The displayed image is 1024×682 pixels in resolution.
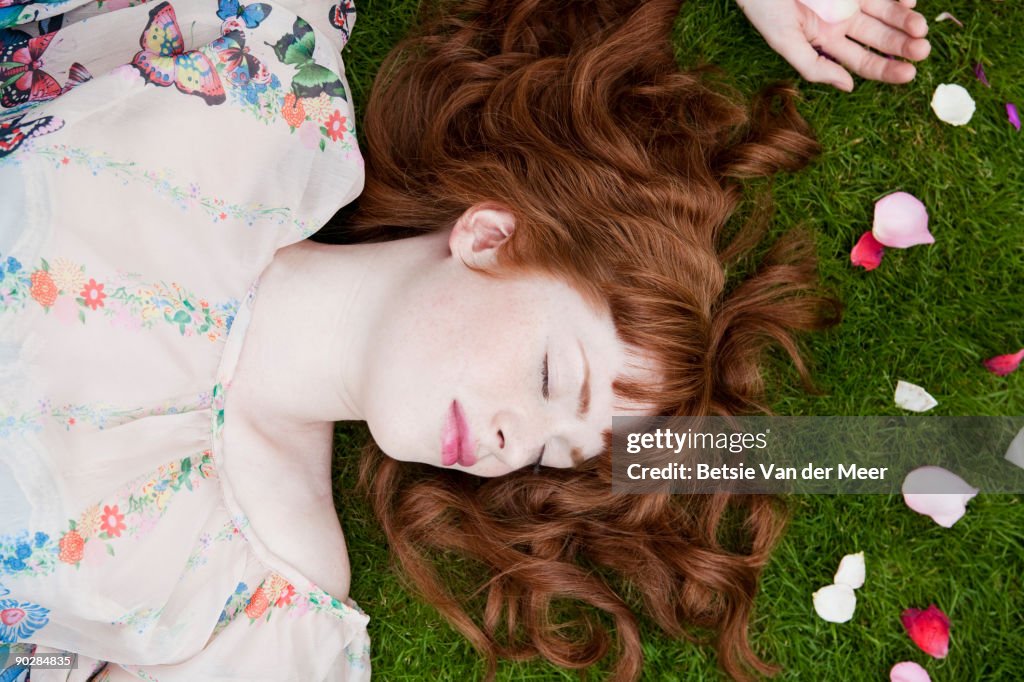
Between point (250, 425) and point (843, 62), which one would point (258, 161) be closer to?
point (250, 425)

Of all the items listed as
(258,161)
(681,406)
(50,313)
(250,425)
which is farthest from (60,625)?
(681,406)

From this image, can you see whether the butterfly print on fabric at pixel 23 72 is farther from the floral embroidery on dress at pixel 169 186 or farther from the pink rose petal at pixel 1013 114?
the pink rose petal at pixel 1013 114

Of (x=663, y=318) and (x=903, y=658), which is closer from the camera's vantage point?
(x=663, y=318)

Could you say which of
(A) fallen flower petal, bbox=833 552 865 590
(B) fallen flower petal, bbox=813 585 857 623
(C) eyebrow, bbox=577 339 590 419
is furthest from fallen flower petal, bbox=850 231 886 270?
(C) eyebrow, bbox=577 339 590 419

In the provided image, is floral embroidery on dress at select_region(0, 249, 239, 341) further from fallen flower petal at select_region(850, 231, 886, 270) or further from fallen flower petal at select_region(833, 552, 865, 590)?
fallen flower petal at select_region(833, 552, 865, 590)

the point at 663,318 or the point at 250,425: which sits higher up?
the point at 663,318
